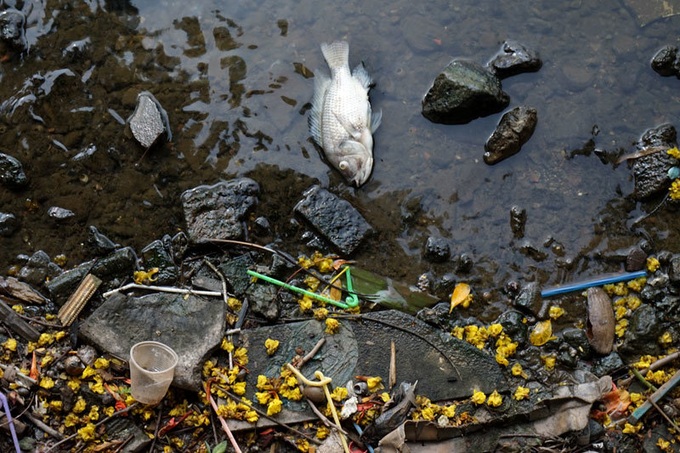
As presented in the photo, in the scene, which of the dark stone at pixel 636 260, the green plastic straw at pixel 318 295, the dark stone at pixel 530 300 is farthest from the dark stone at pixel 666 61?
the green plastic straw at pixel 318 295

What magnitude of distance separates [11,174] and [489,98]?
14.4ft

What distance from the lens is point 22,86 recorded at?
5949 millimetres

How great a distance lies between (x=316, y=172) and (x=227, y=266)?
1197 mm

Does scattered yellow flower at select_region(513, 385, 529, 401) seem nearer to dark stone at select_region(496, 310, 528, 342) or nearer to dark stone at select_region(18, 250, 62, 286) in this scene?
dark stone at select_region(496, 310, 528, 342)

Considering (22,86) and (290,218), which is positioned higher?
(22,86)

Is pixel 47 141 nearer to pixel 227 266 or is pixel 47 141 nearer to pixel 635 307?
pixel 227 266

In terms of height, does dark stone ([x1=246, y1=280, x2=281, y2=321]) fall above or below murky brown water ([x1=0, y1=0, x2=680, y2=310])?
below

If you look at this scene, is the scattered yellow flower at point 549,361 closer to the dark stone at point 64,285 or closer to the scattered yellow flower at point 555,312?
the scattered yellow flower at point 555,312

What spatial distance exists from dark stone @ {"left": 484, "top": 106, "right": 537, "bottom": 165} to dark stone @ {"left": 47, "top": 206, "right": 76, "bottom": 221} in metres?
3.85

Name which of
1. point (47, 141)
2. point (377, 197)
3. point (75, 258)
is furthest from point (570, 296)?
point (47, 141)

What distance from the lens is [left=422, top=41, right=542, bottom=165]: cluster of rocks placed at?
559 cm

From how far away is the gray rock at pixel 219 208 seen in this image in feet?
18.3

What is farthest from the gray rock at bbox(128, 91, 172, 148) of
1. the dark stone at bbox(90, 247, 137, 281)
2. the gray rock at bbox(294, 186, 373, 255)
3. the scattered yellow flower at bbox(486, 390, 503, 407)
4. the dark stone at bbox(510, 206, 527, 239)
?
the scattered yellow flower at bbox(486, 390, 503, 407)

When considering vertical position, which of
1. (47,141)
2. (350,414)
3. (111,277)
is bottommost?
(350,414)
